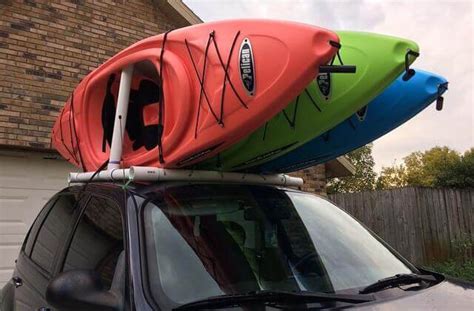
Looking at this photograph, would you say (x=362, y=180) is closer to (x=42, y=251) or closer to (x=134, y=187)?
(x=42, y=251)

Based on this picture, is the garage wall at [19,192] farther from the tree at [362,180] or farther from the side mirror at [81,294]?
the tree at [362,180]

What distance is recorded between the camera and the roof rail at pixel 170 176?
10.00 feet

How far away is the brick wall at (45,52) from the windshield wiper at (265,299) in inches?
241

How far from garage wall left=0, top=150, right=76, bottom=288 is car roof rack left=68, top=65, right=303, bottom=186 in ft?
14.2

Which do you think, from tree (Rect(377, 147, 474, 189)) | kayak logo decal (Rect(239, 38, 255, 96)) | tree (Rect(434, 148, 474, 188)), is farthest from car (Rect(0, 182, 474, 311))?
tree (Rect(377, 147, 474, 189))

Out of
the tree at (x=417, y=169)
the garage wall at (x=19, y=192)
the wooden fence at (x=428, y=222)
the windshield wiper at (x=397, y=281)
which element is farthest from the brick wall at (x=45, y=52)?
the tree at (x=417, y=169)

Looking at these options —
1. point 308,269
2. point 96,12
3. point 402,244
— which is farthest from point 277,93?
point 402,244

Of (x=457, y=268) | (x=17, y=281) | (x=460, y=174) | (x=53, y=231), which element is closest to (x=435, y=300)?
(x=53, y=231)

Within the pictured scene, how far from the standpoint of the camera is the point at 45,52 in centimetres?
809

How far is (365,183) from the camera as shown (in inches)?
1447

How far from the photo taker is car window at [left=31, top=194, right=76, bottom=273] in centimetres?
349

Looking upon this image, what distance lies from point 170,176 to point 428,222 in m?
9.71

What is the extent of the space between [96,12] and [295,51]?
6.77 m

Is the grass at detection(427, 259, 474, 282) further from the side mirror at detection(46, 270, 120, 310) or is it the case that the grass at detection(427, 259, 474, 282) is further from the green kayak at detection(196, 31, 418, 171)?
the side mirror at detection(46, 270, 120, 310)
